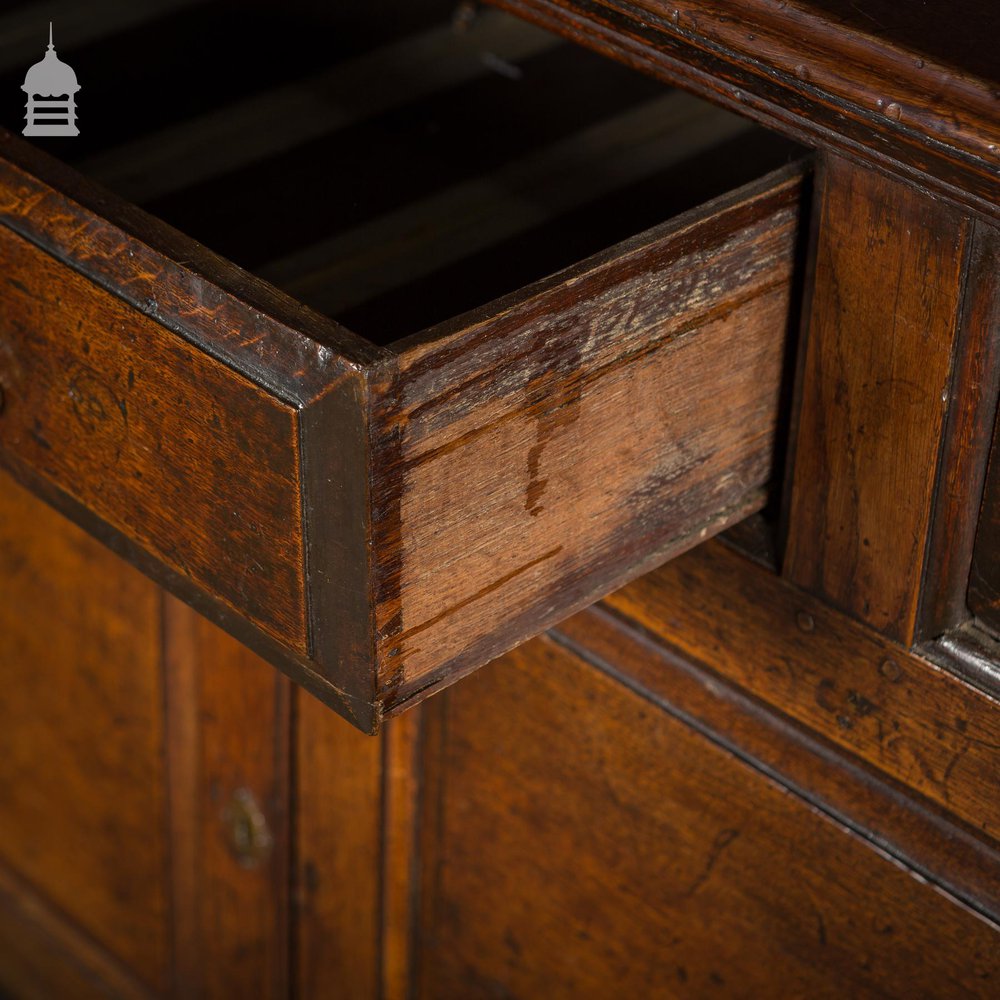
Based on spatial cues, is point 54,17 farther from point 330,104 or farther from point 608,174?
point 608,174

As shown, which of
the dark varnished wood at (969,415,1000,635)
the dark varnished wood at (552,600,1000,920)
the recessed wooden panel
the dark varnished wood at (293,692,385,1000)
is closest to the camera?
the dark varnished wood at (969,415,1000,635)

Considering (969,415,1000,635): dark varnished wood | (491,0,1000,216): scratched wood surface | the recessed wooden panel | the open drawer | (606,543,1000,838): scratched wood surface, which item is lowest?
the recessed wooden panel

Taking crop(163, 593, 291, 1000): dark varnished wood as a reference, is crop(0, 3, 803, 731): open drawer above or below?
above

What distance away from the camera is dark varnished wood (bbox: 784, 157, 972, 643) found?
70 cm

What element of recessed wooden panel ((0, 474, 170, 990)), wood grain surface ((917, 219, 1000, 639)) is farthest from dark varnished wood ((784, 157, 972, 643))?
recessed wooden panel ((0, 474, 170, 990))

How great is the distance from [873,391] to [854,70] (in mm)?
158

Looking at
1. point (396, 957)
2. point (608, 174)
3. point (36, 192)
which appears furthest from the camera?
point (396, 957)

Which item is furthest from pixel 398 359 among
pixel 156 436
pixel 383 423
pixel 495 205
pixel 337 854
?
pixel 337 854

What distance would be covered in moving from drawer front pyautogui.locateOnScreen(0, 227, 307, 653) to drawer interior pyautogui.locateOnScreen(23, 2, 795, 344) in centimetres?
10

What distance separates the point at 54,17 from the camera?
3.57ft

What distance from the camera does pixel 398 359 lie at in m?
0.60

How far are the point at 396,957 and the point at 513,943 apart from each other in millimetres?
144

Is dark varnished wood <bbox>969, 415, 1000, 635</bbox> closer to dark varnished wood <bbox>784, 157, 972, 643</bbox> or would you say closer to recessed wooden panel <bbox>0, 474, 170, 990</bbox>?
dark varnished wood <bbox>784, 157, 972, 643</bbox>

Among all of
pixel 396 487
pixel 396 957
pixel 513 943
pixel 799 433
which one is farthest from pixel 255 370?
pixel 396 957
